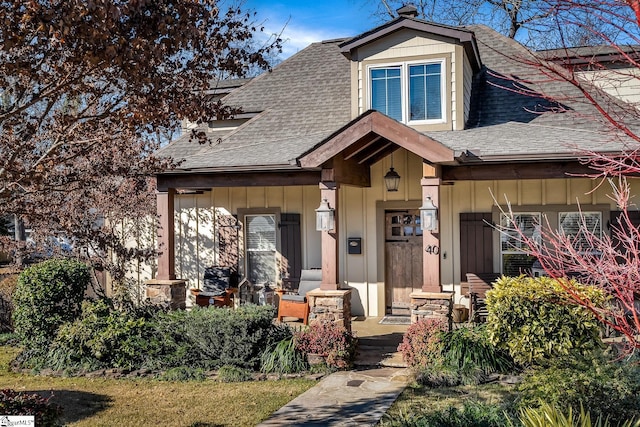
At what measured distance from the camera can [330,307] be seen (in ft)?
27.8

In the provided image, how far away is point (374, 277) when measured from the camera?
11.1 meters

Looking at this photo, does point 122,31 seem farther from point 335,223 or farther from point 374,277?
point 374,277

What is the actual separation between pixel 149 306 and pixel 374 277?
4.32 metres

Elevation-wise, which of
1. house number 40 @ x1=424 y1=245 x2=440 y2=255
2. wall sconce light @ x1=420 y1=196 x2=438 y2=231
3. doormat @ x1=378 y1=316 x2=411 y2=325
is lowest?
doormat @ x1=378 y1=316 x2=411 y2=325

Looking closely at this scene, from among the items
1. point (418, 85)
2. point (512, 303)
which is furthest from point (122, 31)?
point (418, 85)

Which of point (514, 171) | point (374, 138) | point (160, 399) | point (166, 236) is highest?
point (374, 138)

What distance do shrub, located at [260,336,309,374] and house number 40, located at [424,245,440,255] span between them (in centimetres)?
235

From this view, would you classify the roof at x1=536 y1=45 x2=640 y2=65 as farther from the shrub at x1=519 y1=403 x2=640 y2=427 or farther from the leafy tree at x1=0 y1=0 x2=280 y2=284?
the leafy tree at x1=0 y1=0 x2=280 y2=284

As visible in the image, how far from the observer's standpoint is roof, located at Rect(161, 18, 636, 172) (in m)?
9.23

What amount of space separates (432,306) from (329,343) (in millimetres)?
1557

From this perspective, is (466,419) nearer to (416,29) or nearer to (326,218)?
(326,218)

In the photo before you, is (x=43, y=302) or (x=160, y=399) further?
(x=43, y=302)

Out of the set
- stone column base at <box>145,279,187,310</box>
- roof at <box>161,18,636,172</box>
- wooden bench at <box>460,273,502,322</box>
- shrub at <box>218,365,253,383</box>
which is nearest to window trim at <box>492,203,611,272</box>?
wooden bench at <box>460,273,502,322</box>

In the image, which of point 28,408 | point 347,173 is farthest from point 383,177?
point 28,408
